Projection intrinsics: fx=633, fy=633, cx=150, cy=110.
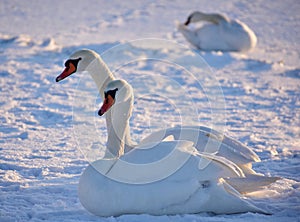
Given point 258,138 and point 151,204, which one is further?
point 258,138

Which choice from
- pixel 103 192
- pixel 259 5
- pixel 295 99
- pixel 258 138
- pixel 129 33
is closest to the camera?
pixel 103 192

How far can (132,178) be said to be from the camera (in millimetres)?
4168

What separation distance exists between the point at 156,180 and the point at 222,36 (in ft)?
21.6

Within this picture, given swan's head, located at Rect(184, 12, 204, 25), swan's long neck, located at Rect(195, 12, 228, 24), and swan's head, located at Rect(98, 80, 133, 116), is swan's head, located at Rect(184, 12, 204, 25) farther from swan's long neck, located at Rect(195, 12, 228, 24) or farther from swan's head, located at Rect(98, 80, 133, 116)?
swan's head, located at Rect(98, 80, 133, 116)

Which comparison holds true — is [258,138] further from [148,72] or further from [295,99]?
[148,72]

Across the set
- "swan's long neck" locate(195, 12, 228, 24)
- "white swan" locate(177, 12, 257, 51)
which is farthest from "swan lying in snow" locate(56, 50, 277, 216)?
"swan's long neck" locate(195, 12, 228, 24)

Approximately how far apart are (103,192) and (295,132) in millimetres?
3280

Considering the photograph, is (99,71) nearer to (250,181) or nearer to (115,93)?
(115,93)

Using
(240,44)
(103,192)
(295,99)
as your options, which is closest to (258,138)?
(295,99)

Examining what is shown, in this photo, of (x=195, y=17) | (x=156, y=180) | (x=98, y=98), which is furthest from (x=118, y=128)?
(x=195, y=17)

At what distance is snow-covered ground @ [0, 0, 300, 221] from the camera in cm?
481

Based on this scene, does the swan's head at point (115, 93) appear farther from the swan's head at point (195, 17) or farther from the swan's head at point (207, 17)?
the swan's head at point (195, 17)

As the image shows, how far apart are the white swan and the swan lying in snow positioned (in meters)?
6.07

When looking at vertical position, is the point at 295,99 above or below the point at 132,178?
below
